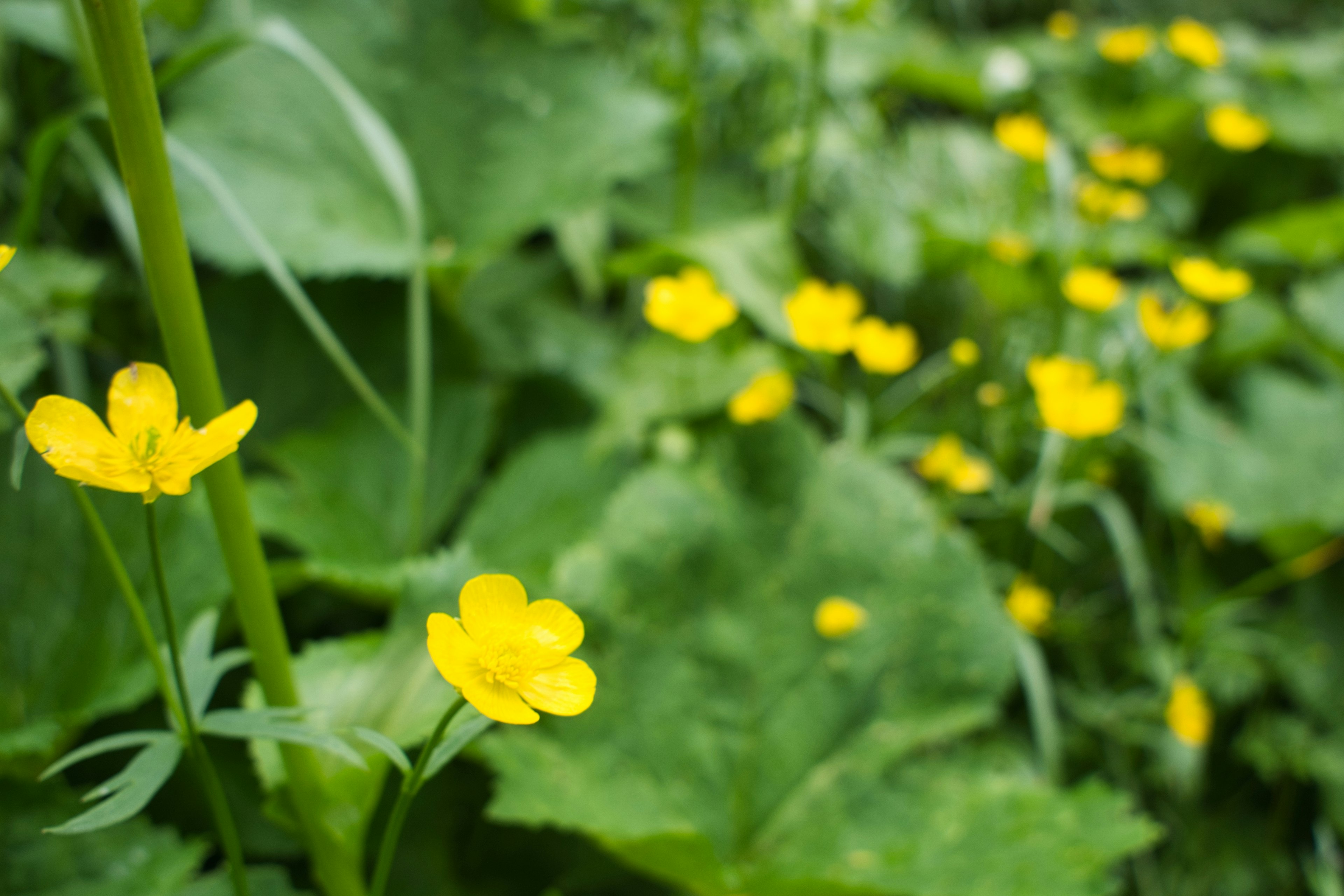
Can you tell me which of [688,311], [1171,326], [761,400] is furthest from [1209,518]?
[688,311]

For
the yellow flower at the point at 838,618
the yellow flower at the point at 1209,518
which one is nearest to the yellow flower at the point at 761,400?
the yellow flower at the point at 838,618

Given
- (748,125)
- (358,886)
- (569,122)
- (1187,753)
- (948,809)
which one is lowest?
(1187,753)

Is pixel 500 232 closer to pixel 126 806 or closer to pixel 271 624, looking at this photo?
pixel 271 624

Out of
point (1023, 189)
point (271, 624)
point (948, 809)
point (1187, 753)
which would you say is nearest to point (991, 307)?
point (1023, 189)

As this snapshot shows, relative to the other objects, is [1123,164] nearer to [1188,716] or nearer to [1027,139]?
[1027,139]

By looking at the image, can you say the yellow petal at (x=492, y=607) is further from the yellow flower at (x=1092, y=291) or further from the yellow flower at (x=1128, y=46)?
the yellow flower at (x=1128, y=46)

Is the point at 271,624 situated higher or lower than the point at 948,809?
higher
